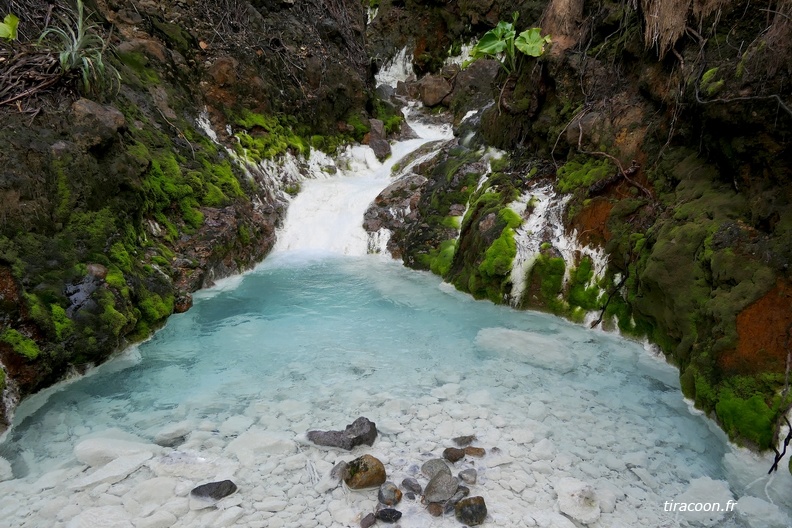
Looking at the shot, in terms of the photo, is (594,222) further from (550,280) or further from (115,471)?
(115,471)

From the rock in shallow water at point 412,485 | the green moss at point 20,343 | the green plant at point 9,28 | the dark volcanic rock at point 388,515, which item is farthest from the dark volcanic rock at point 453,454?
the green plant at point 9,28

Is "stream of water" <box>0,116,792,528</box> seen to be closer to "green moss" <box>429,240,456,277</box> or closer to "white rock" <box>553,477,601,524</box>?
"white rock" <box>553,477,601,524</box>

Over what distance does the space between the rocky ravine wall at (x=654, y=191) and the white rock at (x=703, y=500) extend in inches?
20.4

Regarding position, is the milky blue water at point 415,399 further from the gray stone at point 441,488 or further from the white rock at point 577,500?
the gray stone at point 441,488

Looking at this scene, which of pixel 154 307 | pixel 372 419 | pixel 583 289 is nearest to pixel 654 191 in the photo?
pixel 583 289

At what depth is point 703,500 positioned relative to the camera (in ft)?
9.36

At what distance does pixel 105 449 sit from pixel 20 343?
1480 mm

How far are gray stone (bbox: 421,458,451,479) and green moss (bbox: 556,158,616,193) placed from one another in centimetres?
467

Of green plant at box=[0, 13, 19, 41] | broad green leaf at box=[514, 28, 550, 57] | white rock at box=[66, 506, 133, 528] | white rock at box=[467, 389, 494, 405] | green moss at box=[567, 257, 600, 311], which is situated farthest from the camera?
broad green leaf at box=[514, 28, 550, 57]

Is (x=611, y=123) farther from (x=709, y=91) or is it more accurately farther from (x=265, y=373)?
(x=265, y=373)

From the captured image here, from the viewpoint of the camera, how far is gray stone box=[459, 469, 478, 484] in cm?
293

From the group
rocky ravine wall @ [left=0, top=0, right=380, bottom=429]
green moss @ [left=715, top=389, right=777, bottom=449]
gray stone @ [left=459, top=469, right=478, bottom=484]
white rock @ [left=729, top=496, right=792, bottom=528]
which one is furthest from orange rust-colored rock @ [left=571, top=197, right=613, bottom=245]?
rocky ravine wall @ [left=0, top=0, right=380, bottom=429]

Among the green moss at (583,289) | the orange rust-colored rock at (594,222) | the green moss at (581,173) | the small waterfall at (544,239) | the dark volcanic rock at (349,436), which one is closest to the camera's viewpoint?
the dark volcanic rock at (349,436)

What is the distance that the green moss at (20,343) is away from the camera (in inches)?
149
